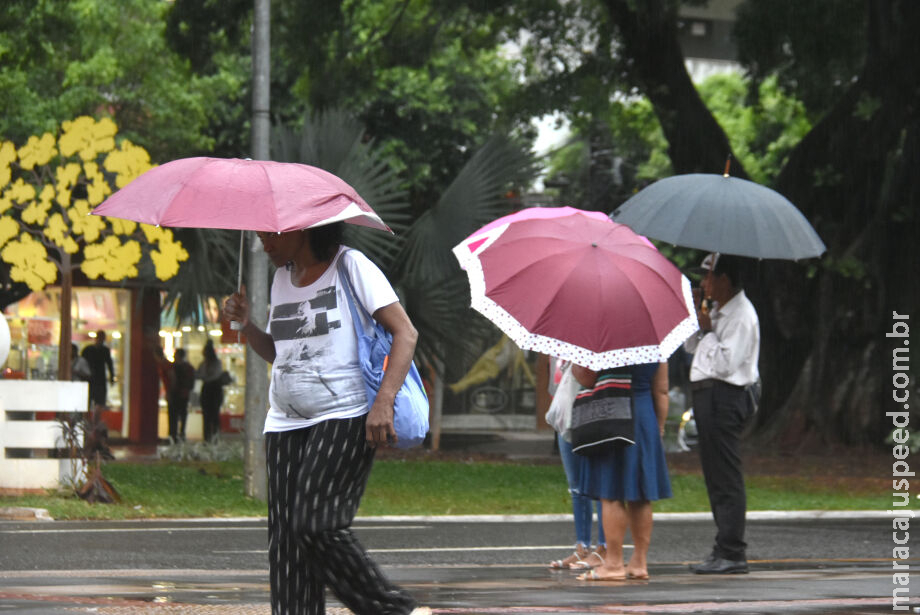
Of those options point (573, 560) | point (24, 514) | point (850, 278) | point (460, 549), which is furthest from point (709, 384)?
point (850, 278)

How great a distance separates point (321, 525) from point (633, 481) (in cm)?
341

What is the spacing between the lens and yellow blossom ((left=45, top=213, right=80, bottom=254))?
15.5m

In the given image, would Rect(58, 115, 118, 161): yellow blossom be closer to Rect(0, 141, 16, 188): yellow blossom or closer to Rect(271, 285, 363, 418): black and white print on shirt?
Rect(0, 141, 16, 188): yellow blossom

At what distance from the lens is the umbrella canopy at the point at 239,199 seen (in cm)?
526

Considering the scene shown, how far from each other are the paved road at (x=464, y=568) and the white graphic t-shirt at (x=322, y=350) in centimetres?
152

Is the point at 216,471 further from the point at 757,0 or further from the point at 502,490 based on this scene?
the point at 757,0

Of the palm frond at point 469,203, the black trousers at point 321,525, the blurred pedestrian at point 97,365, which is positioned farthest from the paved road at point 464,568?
the blurred pedestrian at point 97,365

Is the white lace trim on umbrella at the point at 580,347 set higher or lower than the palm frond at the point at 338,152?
lower

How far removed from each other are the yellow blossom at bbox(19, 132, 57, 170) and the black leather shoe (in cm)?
931

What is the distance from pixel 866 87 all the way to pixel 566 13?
202 inches

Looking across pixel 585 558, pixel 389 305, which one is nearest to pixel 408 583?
pixel 585 558

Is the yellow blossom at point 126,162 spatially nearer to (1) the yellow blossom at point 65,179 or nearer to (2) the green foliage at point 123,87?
(1) the yellow blossom at point 65,179

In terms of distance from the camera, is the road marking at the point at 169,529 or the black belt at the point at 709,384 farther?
the road marking at the point at 169,529

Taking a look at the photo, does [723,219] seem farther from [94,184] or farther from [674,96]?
[674,96]
